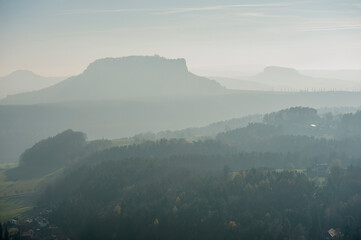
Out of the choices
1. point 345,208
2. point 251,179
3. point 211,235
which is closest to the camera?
point 211,235

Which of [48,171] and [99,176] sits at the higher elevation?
[99,176]

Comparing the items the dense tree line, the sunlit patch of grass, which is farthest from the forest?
the sunlit patch of grass

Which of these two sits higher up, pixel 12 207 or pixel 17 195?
pixel 12 207

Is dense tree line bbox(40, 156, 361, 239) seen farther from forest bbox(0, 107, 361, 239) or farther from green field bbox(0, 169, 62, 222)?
green field bbox(0, 169, 62, 222)

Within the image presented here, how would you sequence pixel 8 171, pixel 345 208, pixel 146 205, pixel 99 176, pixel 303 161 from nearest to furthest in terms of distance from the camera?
1. pixel 345 208
2. pixel 146 205
3. pixel 99 176
4. pixel 303 161
5. pixel 8 171

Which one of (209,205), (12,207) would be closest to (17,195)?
(12,207)

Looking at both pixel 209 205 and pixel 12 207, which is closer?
pixel 209 205

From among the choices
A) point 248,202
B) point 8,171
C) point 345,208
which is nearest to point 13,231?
point 248,202

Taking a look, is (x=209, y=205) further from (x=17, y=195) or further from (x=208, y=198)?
(x=17, y=195)

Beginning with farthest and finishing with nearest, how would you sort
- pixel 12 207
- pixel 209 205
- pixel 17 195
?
pixel 17 195 < pixel 12 207 < pixel 209 205

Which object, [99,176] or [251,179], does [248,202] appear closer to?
[251,179]

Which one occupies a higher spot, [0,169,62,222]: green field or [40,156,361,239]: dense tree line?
[40,156,361,239]: dense tree line
